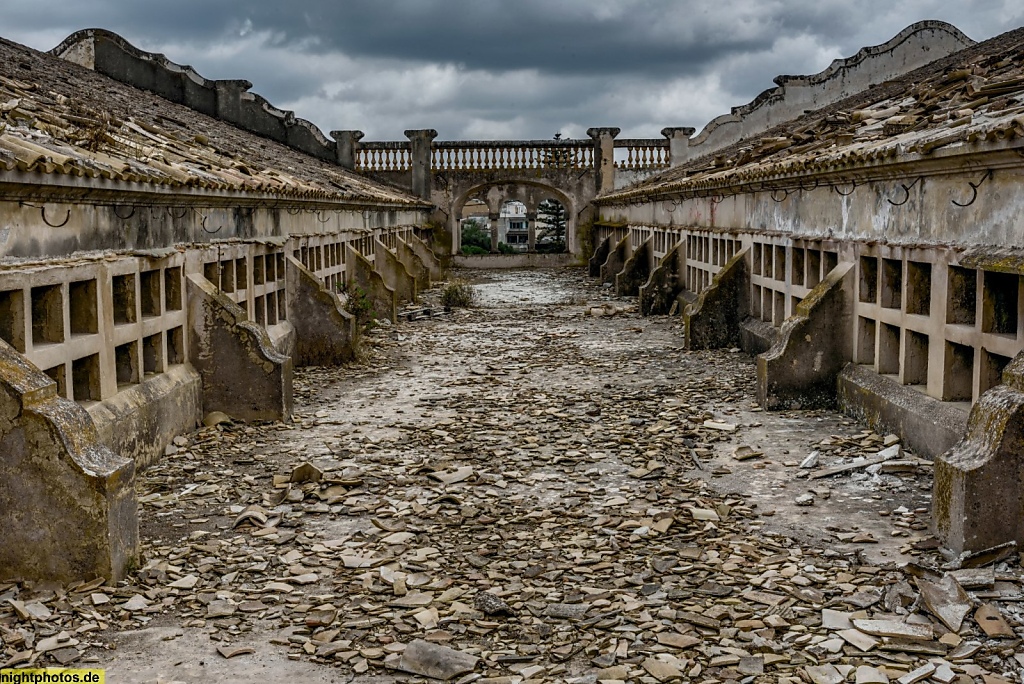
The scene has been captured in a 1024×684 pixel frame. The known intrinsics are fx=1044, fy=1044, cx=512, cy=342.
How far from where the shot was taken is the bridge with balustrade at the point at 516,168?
38125 mm

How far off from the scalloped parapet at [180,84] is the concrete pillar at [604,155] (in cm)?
1069

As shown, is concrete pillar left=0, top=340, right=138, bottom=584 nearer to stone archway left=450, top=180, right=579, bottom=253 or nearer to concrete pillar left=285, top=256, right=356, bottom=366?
concrete pillar left=285, top=256, right=356, bottom=366

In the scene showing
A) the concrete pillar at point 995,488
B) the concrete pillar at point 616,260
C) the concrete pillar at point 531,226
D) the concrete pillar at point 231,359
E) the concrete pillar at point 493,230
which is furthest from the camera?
the concrete pillar at point 493,230

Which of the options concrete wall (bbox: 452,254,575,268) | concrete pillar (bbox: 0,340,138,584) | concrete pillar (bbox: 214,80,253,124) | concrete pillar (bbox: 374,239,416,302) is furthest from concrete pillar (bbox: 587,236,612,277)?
concrete pillar (bbox: 0,340,138,584)

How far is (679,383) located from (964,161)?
574 cm

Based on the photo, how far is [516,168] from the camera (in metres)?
38.8

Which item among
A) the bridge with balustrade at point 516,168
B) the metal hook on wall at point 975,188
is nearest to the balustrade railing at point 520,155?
the bridge with balustrade at point 516,168

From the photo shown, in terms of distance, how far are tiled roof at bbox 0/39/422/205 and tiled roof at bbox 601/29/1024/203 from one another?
673 centimetres

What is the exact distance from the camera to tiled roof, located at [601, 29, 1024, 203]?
9.14 meters

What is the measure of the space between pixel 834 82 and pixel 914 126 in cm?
1846

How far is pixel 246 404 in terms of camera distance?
443 inches

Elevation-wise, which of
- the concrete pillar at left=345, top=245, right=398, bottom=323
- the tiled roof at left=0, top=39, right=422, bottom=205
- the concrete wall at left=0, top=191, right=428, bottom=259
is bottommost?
the concrete pillar at left=345, top=245, right=398, bottom=323

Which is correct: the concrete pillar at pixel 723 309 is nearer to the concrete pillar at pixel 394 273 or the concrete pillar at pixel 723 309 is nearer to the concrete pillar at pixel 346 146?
the concrete pillar at pixel 394 273

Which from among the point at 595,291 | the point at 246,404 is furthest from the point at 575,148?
the point at 246,404
